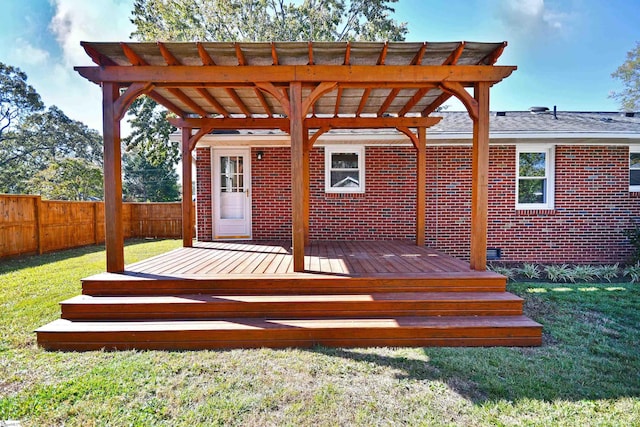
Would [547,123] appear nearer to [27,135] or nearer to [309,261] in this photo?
[309,261]

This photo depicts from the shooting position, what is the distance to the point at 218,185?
7785 millimetres

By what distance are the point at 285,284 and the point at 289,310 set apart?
1.08 ft

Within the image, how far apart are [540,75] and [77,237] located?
984 inches

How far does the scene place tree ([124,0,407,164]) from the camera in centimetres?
1485

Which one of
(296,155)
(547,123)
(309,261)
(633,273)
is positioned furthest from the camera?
(547,123)

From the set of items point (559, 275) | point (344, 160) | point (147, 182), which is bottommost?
point (559, 275)

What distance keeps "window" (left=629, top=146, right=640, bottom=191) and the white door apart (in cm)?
900

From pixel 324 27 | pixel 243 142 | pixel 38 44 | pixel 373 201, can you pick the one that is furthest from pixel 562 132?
pixel 38 44

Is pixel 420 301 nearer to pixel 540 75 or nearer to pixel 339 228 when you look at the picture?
pixel 339 228

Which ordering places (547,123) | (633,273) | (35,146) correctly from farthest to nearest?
(35,146)
(547,123)
(633,273)

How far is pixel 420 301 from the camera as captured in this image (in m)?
3.62

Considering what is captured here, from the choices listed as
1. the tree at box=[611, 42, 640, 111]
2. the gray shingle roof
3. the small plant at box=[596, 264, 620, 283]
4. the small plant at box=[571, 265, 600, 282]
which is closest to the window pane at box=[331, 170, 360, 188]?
the gray shingle roof

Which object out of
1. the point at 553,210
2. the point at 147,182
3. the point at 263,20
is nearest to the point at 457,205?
the point at 553,210

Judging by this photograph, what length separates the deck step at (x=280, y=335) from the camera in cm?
326
